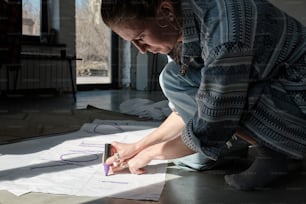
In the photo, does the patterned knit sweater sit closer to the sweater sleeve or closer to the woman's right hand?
the sweater sleeve

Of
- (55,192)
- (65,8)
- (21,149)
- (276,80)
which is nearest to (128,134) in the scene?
(21,149)

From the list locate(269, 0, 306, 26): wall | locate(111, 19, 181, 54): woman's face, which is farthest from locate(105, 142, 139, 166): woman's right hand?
locate(269, 0, 306, 26): wall

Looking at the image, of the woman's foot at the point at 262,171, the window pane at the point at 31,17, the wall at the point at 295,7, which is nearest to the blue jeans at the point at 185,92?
the woman's foot at the point at 262,171

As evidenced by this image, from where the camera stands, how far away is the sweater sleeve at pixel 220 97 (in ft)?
1.77

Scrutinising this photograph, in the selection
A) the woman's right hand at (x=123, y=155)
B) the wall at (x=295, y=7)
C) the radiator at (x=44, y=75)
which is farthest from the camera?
the radiator at (x=44, y=75)

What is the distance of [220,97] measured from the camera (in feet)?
1.84

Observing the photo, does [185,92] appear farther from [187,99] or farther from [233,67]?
[233,67]

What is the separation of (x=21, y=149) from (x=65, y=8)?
2.57 meters

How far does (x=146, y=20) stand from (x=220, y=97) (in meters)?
0.16

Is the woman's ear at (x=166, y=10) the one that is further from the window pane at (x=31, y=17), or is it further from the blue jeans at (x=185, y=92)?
the window pane at (x=31, y=17)

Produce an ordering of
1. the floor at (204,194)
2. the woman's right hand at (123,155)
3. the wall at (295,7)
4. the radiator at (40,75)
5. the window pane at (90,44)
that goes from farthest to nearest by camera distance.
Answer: the window pane at (90,44) → the radiator at (40,75) → the wall at (295,7) → the woman's right hand at (123,155) → the floor at (204,194)

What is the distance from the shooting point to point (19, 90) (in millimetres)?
2928

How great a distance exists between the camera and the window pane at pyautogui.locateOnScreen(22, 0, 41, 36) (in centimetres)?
302

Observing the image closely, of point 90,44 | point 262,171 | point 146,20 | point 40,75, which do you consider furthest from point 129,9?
point 90,44
